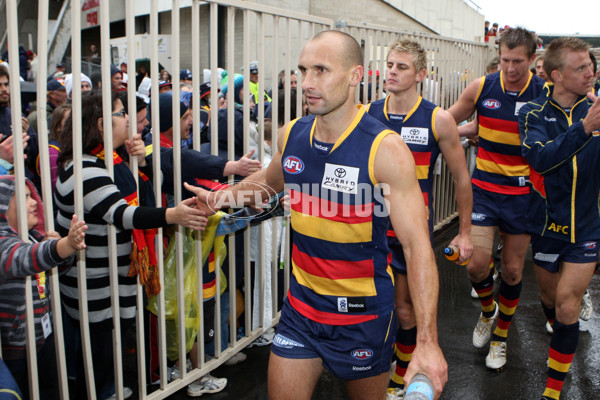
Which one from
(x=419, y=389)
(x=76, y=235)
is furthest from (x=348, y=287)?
(x=76, y=235)

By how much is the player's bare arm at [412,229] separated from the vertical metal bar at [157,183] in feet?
4.86

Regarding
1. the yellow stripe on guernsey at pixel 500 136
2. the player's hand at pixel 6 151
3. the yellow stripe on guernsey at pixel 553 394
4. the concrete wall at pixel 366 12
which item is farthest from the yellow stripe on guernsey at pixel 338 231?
the concrete wall at pixel 366 12

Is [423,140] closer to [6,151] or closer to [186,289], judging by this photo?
[186,289]

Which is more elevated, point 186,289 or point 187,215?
point 187,215

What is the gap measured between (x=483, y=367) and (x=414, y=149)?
184 centimetres

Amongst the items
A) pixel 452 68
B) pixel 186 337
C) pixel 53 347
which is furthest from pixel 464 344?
pixel 452 68

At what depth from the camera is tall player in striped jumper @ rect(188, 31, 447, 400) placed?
2.54 metres

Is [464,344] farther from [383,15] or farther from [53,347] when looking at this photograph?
[383,15]

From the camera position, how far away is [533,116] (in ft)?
12.7

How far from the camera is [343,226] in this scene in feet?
8.49

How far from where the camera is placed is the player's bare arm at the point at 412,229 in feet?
7.30

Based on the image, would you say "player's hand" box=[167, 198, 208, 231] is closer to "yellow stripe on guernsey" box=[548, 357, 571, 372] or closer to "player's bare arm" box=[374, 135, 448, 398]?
"player's bare arm" box=[374, 135, 448, 398]

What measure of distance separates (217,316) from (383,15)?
65.0ft

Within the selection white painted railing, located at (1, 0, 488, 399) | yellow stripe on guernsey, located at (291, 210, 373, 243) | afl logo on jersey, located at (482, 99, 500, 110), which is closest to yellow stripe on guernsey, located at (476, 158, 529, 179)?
afl logo on jersey, located at (482, 99, 500, 110)
